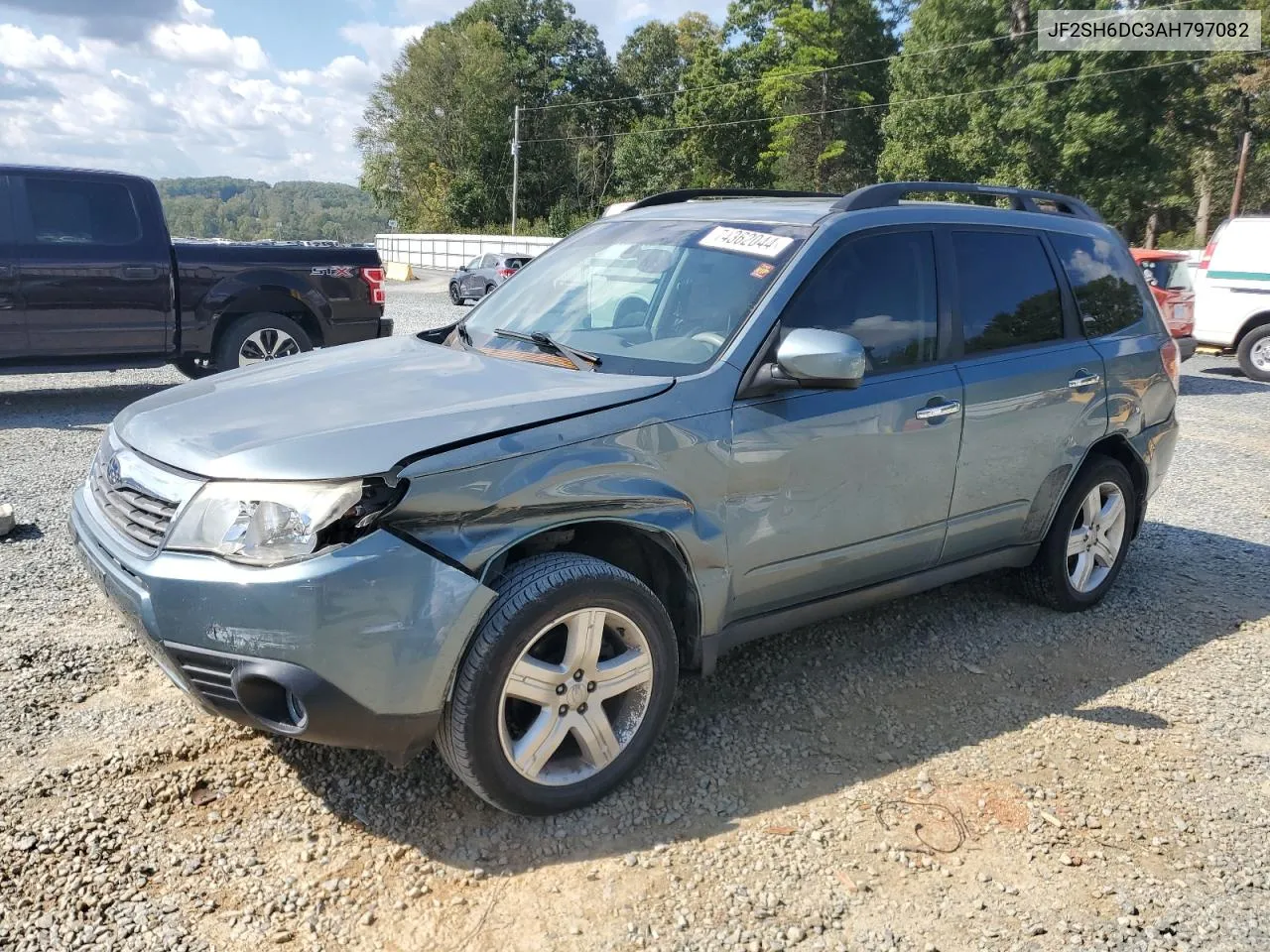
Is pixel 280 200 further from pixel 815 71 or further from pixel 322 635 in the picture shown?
pixel 322 635

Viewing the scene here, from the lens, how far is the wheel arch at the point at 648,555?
295cm

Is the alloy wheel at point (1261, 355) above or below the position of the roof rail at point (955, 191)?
below

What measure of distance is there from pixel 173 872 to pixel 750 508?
1.96 m

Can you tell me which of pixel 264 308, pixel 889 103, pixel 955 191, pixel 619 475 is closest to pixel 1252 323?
pixel 955 191

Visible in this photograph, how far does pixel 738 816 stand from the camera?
3.02 m

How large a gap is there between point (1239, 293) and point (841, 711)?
43.9 ft

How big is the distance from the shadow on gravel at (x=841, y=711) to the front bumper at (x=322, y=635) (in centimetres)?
45

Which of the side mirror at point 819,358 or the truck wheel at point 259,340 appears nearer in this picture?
the side mirror at point 819,358

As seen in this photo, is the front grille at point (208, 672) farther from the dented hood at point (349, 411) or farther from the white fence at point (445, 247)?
the white fence at point (445, 247)

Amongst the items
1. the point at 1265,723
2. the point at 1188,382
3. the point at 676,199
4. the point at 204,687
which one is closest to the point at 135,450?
the point at 204,687

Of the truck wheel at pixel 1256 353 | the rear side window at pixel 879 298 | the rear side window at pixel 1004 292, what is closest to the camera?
the rear side window at pixel 879 298

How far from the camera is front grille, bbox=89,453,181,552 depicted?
270 centimetres

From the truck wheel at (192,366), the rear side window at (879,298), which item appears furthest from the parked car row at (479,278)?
the rear side window at (879,298)

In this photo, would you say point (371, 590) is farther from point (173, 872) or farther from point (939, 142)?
point (939, 142)
